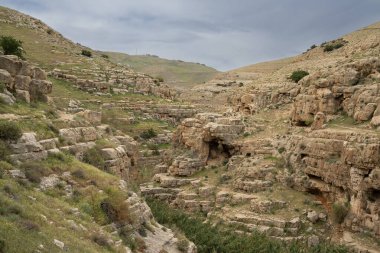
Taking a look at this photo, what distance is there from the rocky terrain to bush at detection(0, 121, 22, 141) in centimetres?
4

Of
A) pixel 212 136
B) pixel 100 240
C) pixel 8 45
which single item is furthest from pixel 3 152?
pixel 8 45

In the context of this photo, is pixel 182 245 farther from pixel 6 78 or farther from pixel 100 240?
pixel 6 78

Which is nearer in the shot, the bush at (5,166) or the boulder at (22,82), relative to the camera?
the bush at (5,166)

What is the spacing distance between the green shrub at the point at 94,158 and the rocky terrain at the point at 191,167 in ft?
0.17

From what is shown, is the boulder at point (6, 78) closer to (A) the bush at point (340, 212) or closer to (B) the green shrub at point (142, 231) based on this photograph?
(B) the green shrub at point (142, 231)

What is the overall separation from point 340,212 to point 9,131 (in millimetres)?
17306

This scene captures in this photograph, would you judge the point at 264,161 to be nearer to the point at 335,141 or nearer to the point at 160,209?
the point at 335,141

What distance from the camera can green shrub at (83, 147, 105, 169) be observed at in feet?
66.8

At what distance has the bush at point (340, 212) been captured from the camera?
25.5 metres

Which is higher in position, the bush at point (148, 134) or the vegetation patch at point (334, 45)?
the vegetation patch at point (334, 45)

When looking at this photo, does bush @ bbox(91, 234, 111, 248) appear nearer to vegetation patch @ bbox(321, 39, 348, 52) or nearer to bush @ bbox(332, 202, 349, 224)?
bush @ bbox(332, 202, 349, 224)

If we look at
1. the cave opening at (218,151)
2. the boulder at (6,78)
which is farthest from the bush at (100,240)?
the cave opening at (218,151)

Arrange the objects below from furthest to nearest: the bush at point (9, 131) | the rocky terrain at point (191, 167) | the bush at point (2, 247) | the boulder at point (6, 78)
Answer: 1. the boulder at point (6, 78)
2. the bush at point (9, 131)
3. the rocky terrain at point (191, 167)
4. the bush at point (2, 247)

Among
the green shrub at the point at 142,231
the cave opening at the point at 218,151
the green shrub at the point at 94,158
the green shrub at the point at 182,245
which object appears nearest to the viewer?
the green shrub at the point at 142,231
